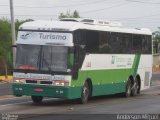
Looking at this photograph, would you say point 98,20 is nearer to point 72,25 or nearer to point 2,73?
point 72,25

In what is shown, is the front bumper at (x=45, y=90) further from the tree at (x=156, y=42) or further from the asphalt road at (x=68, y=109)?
the tree at (x=156, y=42)

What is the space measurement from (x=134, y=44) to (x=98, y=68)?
431cm

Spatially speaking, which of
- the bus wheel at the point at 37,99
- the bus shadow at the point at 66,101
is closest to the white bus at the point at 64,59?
the bus wheel at the point at 37,99

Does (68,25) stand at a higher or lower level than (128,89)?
higher

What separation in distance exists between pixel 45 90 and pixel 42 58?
113cm

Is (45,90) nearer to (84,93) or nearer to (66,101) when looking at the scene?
(84,93)

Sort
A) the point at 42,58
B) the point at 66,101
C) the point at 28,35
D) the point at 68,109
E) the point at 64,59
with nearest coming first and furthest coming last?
the point at 68,109
the point at 64,59
the point at 42,58
the point at 28,35
the point at 66,101

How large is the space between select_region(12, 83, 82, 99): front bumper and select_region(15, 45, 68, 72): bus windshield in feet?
2.08

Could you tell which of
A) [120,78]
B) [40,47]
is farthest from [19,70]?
Result: [120,78]

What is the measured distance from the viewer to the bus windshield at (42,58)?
853 inches

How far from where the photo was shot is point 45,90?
21688mm

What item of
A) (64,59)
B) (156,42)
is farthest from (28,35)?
(156,42)

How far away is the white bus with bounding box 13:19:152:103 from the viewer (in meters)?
21.6

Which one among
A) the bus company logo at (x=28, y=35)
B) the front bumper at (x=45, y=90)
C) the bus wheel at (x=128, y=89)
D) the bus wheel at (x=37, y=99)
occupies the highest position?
the bus company logo at (x=28, y=35)
